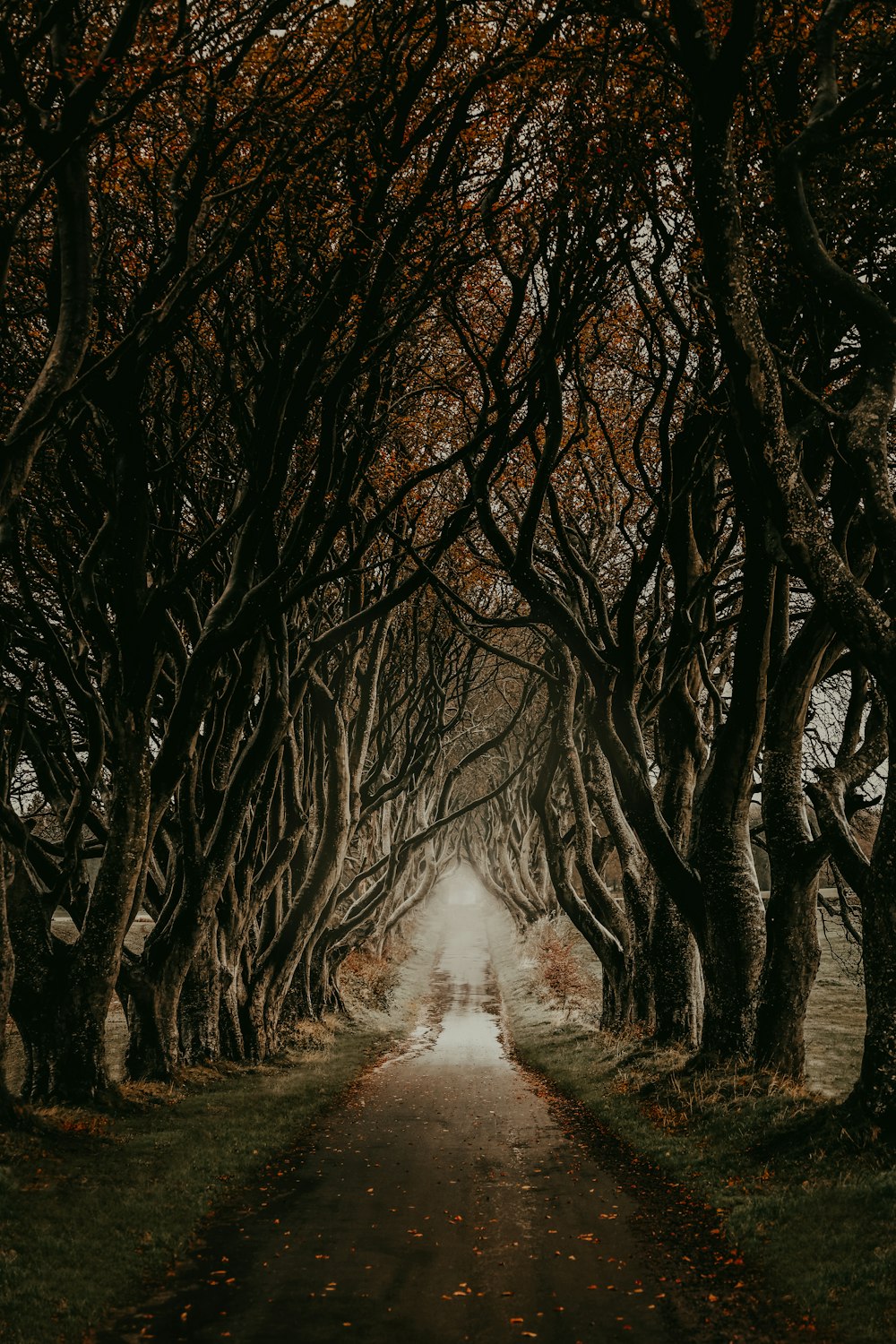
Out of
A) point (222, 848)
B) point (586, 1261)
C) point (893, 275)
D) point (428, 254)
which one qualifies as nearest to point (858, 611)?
point (893, 275)

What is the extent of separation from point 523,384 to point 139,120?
191 inches

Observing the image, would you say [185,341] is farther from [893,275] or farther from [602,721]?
[893,275]

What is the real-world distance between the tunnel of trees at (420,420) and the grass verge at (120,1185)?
79cm

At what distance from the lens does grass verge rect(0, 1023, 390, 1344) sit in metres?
6.09

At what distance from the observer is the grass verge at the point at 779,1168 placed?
5867 mm

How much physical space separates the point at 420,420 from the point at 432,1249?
446 inches

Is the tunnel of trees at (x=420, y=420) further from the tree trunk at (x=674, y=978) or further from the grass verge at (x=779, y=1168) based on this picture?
the grass verge at (x=779, y=1168)

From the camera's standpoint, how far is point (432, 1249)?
7.18 meters

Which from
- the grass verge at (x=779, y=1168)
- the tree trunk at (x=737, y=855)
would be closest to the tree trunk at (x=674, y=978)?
the grass verge at (x=779, y=1168)

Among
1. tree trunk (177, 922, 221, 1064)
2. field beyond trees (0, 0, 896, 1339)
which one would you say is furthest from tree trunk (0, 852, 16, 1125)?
tree trunk (177, 922, 221, 1064)

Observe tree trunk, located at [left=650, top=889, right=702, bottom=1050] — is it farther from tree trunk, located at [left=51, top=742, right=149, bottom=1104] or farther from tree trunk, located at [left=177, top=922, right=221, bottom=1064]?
tree trunk, located at [left=51, top=742, right=149, bottom=1104]

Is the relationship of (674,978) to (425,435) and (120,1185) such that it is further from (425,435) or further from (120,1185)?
(425,435)

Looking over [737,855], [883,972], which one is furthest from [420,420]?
[883,972]

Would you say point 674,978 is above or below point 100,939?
below
